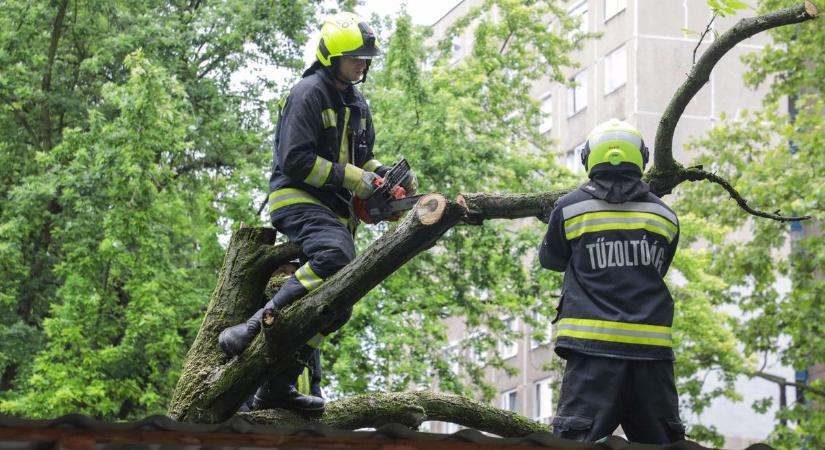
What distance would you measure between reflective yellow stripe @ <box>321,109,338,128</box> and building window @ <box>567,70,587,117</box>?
31907 mm

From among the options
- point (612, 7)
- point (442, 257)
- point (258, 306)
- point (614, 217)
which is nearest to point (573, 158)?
point (612, 7)

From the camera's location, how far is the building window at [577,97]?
38.8m

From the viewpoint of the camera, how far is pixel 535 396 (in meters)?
38.7

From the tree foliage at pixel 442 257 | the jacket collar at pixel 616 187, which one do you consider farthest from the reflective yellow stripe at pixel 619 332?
the tree foliage at pixel 442 257

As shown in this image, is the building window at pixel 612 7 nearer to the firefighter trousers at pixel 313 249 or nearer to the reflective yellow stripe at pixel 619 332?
the firefighter trousers at pixel 313 249

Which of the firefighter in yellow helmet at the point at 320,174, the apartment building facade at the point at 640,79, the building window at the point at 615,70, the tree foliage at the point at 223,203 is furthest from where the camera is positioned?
the building window at the point at 615,70

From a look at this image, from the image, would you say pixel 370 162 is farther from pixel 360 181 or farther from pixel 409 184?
pixel 360 181

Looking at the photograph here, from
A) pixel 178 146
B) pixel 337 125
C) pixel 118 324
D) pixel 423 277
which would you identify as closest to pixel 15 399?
pixel 118 324

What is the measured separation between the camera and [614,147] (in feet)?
20.6

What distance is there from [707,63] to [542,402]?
1256 inches

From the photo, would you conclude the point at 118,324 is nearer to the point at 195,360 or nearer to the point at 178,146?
the point at 178,146

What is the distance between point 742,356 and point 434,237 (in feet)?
61.6

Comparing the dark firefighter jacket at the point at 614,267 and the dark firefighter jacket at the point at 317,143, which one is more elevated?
the dark firefighter jacket at the point at 317,143

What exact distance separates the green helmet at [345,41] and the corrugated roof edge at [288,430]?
3.51m
